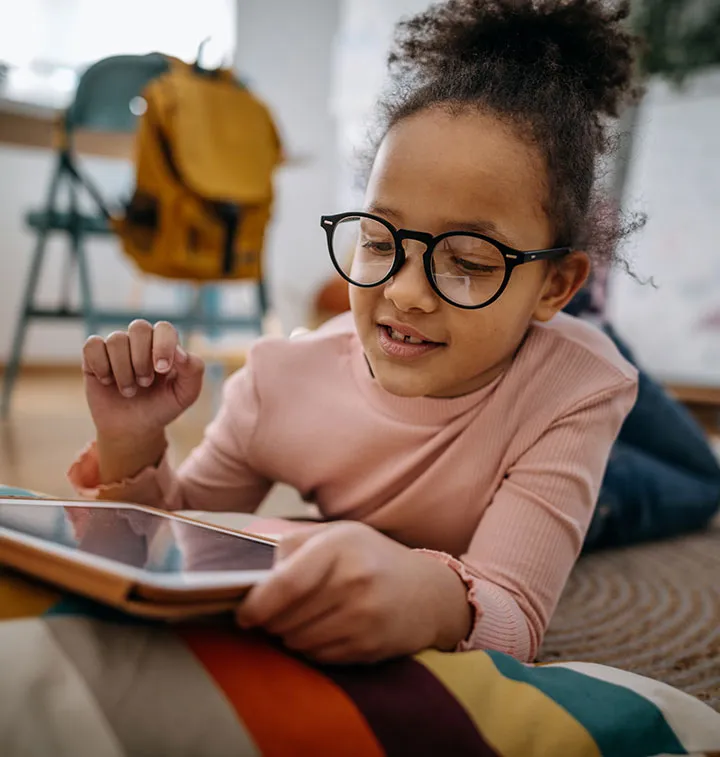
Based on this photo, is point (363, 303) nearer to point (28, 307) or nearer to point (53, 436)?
point (53, 436)

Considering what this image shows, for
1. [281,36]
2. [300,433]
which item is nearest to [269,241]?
[281,36]

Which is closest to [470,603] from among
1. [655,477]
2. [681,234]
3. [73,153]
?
[655,477]

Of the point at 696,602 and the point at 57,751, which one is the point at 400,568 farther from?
the point at 696,602

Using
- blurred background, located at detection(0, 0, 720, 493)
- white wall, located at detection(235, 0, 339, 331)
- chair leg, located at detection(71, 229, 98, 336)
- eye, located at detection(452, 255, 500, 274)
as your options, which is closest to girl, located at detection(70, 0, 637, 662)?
eye, located at detection(452, 255, 500, 274)

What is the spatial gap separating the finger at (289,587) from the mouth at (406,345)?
247mm

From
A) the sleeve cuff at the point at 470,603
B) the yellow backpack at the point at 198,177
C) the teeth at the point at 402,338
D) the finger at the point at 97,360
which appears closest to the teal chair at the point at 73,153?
the yellow backpack at the point at 198,177

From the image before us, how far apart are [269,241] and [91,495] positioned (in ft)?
9.56

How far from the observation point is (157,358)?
2.09 ft

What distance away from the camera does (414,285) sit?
58cm

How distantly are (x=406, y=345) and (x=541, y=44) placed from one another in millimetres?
289

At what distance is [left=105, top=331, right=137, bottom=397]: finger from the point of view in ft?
2.08

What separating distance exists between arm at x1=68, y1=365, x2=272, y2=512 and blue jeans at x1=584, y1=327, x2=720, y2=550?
54 centimetres

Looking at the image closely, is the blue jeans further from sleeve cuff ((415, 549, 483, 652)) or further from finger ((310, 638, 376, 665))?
finger ((310, 638, 376, 665))

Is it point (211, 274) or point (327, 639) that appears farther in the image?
point (211, 274)
